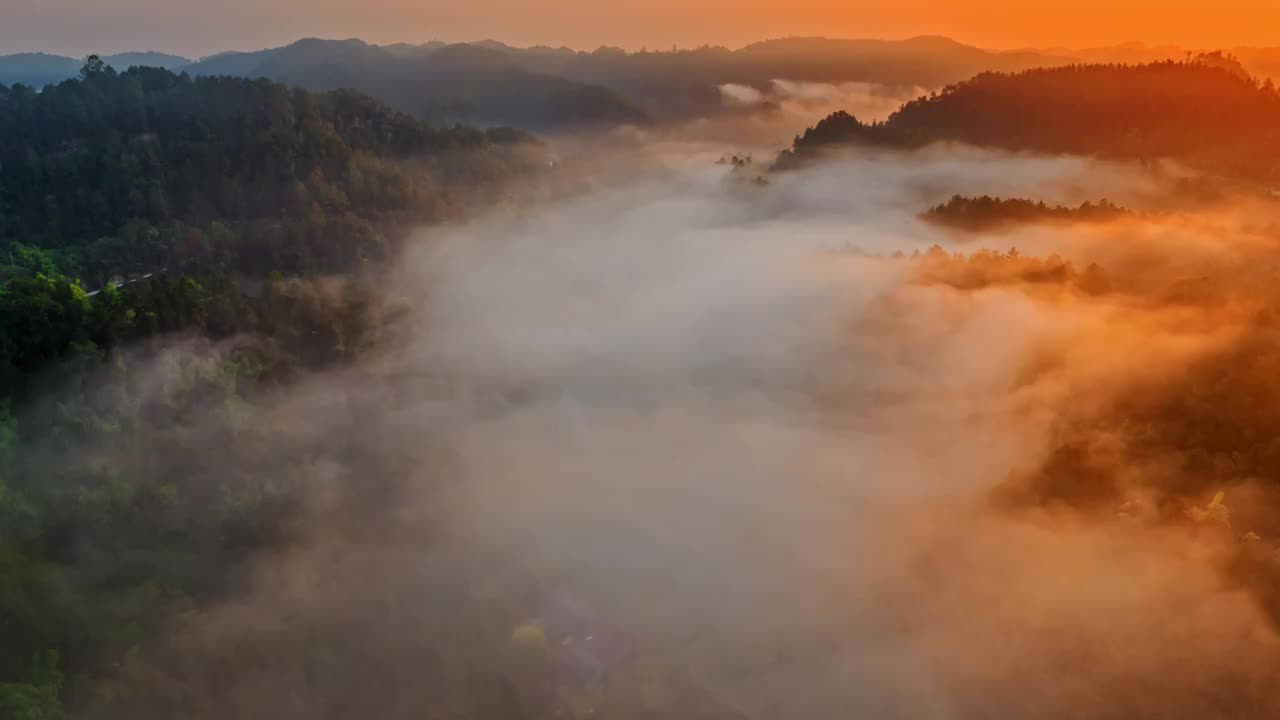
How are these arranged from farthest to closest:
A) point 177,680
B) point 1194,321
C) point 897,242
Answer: point 897,242 < point 1194,321 < point 177,680

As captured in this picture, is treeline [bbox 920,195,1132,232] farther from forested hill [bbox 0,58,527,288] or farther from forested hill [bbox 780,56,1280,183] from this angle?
forested hill [bbox 0,58,527,288]

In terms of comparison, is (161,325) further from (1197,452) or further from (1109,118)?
(1109,118)

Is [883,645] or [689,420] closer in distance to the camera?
[883,645]

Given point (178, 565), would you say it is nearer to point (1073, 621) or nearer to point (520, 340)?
point (1073, 621)

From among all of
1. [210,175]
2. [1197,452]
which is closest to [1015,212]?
[1197,452]

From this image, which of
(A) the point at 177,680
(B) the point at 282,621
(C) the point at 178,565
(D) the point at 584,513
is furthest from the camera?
(D) the point at 584,513

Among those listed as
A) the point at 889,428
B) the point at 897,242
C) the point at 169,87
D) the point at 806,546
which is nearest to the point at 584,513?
the point at 806,546

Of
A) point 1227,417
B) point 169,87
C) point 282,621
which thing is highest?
point 169,87

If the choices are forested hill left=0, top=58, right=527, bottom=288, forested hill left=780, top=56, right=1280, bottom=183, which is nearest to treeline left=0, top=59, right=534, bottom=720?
forested hill left=0, top=58, right=527, bottom=288
